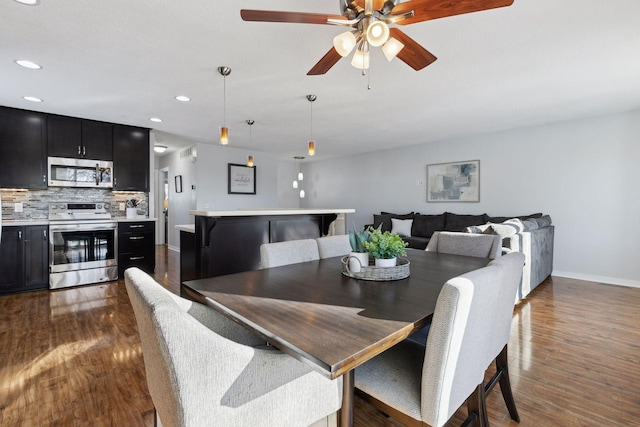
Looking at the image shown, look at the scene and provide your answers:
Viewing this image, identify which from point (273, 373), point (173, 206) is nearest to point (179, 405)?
point (273, 373)

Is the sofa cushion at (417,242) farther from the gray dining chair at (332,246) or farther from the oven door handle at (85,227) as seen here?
the oven door handle at (85,227)

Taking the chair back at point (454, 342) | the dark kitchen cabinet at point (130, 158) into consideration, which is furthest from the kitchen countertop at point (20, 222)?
the chair back at point (454, 342)

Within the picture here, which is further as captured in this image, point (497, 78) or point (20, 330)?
point (497, 78)

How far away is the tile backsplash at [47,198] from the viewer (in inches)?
161

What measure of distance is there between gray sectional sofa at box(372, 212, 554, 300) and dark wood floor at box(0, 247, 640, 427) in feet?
1.60

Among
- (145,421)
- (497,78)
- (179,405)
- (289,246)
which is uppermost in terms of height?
(497,78)

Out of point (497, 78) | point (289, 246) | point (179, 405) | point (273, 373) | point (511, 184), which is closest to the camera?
point (179, 405)

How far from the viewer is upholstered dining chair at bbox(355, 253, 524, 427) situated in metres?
0.96

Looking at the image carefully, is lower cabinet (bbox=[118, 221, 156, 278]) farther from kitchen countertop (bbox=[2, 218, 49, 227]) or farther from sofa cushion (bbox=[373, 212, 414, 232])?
sofa cushion (bbox=[373, 212, 414, 232])

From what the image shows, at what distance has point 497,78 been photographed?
297cm

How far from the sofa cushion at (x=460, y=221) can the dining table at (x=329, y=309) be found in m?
3.82

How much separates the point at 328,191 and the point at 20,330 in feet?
21.4

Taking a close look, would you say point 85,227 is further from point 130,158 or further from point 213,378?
point 213,378

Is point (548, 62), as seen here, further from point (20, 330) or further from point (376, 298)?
point (20, 330)
